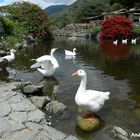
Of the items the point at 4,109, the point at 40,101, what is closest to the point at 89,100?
the point at 40,101

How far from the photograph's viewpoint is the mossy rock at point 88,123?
952 cm

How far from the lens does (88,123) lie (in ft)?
31.6

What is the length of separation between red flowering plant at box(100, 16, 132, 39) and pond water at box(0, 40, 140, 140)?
20674mm

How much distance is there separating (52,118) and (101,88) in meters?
4.35

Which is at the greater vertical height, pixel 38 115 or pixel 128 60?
pixel 38 115

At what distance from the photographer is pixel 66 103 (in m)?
11.9

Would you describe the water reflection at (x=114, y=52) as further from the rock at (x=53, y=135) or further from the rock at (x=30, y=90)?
the rock at (x=53, y=135)

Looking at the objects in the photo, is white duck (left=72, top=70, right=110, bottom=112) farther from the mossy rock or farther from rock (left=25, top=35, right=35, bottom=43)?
rock (left=25, top=35, right=35, bottom=43)

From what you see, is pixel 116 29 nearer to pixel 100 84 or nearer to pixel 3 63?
pixel 3 63

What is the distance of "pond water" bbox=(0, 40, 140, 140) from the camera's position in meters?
10.1

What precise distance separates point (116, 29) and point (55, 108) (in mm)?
35555

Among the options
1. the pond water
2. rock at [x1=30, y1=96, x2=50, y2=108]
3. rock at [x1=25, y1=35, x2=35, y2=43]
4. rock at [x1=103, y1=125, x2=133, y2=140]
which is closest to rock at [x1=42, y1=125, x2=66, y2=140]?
the pond water

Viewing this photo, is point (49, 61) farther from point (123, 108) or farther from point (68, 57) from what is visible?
point (68, 57)

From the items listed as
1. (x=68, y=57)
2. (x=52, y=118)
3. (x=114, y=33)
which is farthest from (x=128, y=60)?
(x=114, y=33)
